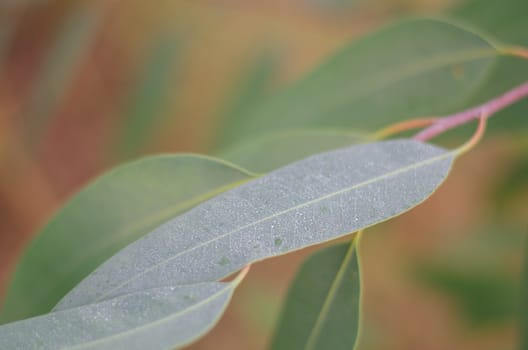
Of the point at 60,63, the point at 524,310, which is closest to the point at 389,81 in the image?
the point at 524,310

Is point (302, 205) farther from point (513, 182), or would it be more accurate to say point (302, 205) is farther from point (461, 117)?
point (513, 182)

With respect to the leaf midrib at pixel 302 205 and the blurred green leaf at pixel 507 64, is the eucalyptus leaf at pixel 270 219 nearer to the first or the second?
the leaf midrib at pixel 302 205

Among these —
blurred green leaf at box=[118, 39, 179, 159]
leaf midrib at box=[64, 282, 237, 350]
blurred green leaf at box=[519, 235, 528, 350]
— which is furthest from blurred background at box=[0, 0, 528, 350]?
leaf midrib at box=[64, 282, 237, 350]

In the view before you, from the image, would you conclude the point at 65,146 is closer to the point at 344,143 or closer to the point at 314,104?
the point at 314,104

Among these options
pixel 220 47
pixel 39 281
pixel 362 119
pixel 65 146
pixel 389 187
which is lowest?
A: pixel 39 281

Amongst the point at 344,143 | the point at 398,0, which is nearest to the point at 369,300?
the point at 398,0
